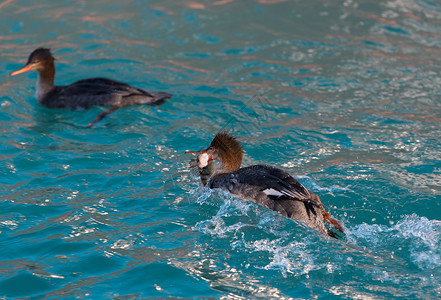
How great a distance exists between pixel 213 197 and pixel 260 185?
2.14ft

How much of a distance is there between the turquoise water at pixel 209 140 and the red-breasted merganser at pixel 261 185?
13 centimetres

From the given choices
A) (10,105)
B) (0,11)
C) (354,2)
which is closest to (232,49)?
(354,2)

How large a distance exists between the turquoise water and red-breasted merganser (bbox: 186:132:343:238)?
0.13 m

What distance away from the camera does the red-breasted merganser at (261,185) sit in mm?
5949

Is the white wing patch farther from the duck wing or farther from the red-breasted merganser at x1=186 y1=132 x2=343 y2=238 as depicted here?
the duck wing

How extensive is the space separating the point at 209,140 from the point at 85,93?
7.83 ft

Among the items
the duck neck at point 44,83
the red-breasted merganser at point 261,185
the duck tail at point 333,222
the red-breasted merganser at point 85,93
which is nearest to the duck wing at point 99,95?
the red-breasted merganser at point 85,93

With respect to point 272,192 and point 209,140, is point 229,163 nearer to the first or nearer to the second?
point 272,192

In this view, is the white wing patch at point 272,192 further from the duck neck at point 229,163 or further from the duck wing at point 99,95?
the duck wing at point 99,95

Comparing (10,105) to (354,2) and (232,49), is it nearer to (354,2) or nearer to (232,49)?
(232,49)

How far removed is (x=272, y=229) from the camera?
596 cm

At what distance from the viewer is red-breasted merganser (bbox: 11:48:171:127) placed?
907 cm

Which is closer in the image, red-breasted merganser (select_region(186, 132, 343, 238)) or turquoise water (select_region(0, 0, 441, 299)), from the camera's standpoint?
turquoise water (select_region(0, 0, 441, 299))

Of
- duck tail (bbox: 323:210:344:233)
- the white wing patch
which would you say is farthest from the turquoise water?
the white wing patch
